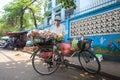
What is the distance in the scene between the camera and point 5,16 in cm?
3225

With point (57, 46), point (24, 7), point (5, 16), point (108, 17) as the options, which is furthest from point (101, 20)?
point (5, 16)

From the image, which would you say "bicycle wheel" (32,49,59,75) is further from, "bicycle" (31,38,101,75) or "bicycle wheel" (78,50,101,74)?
"bicycle wheel" (78,50,101,74)

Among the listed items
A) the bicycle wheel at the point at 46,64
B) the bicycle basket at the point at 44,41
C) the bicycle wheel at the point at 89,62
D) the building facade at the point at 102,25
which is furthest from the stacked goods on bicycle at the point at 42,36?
the building facade at the point at 102,25

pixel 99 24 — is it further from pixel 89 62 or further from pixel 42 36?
pixel 42 36

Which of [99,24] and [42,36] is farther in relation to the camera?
[99,24]

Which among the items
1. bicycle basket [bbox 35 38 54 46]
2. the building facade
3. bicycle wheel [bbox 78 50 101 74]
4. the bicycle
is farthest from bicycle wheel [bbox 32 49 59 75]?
the building facade

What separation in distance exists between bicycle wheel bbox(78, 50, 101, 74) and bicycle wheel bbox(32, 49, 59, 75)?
90 centimetres

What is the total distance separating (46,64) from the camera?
6648 mm

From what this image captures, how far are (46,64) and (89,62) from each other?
55.0 inches

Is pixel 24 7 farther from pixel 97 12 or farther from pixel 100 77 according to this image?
pixel 100 77

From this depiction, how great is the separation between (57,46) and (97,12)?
15.8 feet

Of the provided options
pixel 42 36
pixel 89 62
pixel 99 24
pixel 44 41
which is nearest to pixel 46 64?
pixel 44 41

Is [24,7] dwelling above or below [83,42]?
above

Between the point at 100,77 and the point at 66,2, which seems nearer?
the point at 100,77
